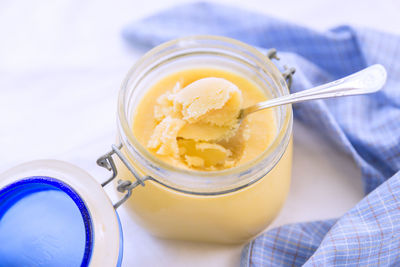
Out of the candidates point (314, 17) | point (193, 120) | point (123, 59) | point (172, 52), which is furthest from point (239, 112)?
point (314, 17)

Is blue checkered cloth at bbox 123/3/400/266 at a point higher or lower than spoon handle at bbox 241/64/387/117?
lower

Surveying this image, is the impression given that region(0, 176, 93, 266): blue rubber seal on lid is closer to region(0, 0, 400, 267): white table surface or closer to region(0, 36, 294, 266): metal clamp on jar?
region(0, 36, 294, 266): metal clamp on jar

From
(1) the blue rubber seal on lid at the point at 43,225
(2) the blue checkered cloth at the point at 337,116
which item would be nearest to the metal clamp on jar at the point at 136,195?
(1) the blue rubber seal on lid at the point at 43,225

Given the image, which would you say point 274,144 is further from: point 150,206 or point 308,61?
point 308,61

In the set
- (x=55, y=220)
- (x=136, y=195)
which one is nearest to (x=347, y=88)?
(x=136, y=195)

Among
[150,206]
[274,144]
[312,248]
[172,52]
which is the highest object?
[172,52]

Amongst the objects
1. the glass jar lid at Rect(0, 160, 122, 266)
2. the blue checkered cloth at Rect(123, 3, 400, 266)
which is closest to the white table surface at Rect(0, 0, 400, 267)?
the blue checkered cloth at Rect(123, 3, 400, 266)

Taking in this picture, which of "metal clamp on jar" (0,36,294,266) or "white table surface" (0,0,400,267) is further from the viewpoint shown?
"white table surface" (0,0,400,267)

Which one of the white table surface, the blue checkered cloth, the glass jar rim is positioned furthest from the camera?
the white table surface
